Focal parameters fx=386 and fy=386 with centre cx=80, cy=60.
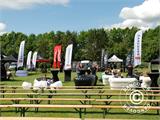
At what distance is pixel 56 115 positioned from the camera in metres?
10.9

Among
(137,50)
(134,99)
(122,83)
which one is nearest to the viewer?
(134,99)

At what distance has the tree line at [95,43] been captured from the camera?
75812 millimetres

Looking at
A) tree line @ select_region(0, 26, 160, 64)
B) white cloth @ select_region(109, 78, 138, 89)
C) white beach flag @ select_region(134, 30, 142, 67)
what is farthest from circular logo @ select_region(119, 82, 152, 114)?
tree line @ select_region(0, 26, 160, 64)

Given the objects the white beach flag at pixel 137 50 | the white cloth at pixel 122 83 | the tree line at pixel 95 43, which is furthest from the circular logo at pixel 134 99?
the tree line at pixel 95 43

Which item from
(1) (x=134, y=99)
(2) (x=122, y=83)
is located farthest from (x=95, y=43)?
(1) (x=134, y=99)

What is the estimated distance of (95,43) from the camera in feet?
259

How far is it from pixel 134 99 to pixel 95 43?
6569 cm

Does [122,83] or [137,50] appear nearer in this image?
[122,83]

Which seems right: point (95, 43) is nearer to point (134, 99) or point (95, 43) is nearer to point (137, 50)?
point (137, 50)

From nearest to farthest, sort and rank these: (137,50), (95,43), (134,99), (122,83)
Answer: (134,99), (122,83), (137,50), (95,43)

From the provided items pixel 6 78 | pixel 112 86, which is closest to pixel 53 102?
pixel 112 86

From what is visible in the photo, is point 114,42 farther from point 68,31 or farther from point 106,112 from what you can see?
point 106,112

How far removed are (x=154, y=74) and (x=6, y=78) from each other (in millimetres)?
16044

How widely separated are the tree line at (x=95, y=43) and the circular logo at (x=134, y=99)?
184 feet
